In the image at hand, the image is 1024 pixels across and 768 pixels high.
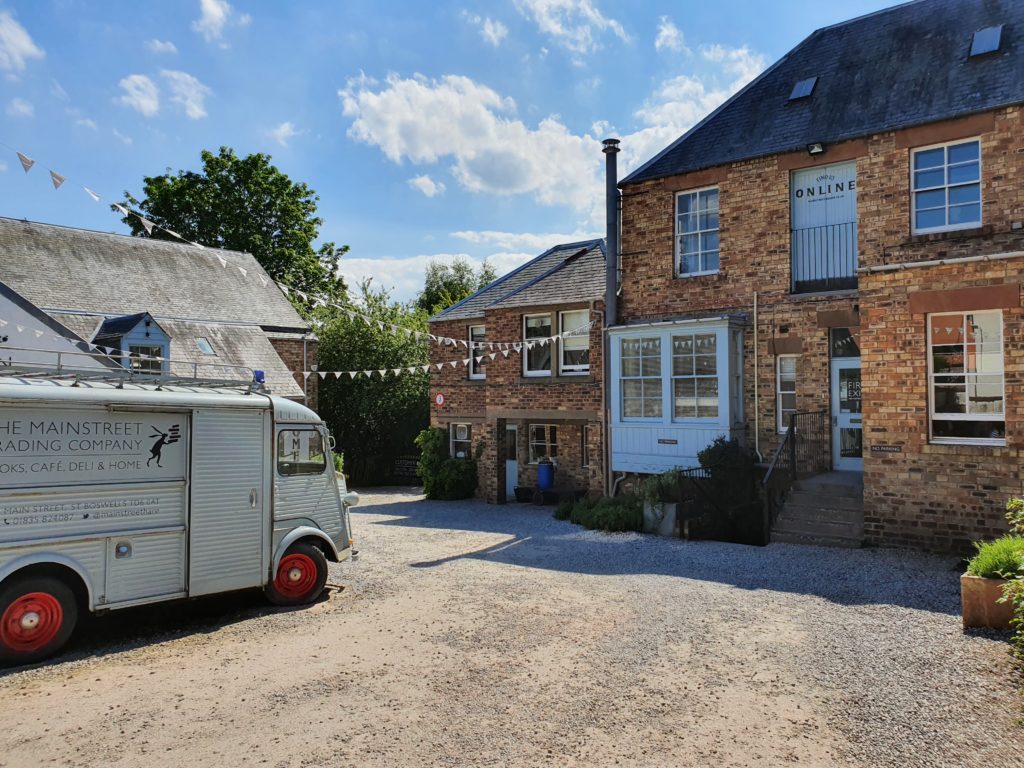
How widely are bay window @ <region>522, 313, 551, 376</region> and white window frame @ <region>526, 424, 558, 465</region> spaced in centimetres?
141

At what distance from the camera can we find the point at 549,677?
21.2ft

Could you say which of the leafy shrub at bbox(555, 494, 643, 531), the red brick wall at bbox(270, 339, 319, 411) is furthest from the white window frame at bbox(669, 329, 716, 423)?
the red brick wall at bbox(270, 339, 319, 411)

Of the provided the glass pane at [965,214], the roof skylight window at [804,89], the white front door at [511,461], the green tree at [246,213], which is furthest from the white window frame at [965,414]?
the green tree at [246,213]

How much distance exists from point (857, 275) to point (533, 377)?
821 centimetres

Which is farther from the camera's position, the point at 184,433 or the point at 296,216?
the point at 296,216

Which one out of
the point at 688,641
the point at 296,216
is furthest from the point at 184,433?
the point at 296,216

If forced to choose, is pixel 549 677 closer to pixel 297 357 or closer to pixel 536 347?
pixel 536 347

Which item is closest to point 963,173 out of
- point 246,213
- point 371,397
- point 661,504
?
point 661,504

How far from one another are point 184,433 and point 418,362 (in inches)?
787

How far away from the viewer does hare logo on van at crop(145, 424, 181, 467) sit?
812 centimetres

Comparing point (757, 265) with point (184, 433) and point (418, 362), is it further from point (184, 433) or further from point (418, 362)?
point (418, 362)

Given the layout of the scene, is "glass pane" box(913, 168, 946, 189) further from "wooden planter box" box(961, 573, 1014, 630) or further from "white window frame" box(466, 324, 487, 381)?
"white window frame" box(466, 324, 487, 381)

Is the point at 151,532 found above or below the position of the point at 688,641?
above

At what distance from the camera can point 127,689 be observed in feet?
21.0
